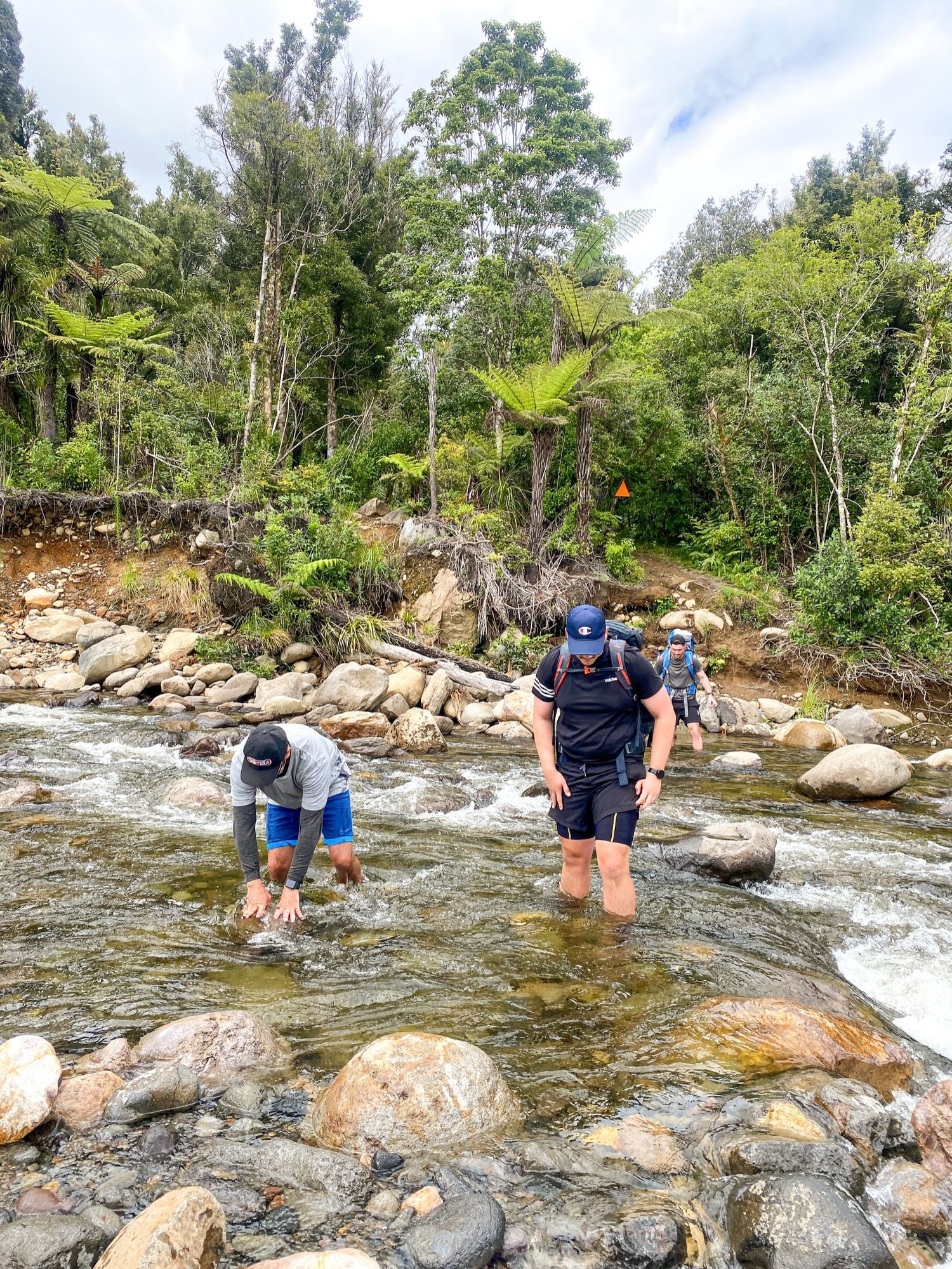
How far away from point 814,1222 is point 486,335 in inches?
705

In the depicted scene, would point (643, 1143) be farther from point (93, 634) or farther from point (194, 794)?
point (93, 634)

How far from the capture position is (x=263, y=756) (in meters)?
3.83

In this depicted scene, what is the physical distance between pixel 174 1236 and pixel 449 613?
40.1ft

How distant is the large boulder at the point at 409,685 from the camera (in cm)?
1146

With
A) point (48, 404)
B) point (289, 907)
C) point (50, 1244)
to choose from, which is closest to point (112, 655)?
point (48, 404)

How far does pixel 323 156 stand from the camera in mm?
18250

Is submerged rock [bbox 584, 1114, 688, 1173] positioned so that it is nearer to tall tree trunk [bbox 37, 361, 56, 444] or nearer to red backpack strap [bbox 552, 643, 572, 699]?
red backpack strap [bbox 552, 643, 572, 699]

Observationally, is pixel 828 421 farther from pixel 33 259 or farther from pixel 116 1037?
pixel 33 259

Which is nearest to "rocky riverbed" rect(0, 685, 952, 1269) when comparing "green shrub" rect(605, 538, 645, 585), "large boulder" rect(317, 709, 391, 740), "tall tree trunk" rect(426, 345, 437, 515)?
"large boulder" rect(317, 709, 391, 740)

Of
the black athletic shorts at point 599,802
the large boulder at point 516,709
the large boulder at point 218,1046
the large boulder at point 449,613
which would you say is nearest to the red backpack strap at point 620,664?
the black athletic shorts at point 599,802

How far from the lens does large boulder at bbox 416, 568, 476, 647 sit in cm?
1395

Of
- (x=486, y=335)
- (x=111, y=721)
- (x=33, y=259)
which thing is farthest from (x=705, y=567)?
(x=33, y=259)

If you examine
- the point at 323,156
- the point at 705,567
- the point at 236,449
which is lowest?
the point at 705,567

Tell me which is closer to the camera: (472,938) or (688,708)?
(472,938)
